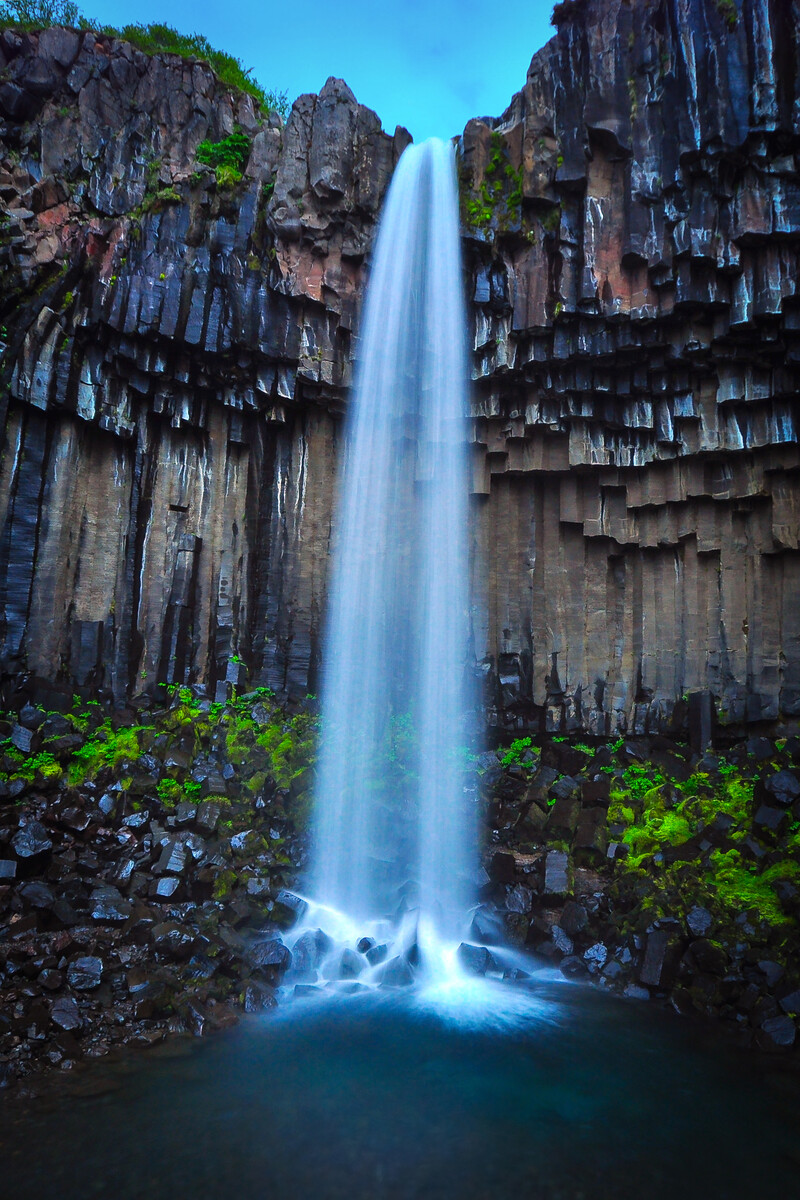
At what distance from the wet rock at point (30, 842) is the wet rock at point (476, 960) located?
20.5 feet

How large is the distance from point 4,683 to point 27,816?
3.21m

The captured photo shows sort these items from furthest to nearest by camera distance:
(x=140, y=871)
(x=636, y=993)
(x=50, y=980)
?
(x=140, y=871)
(x=636, y=993)
(x=50, y=980)

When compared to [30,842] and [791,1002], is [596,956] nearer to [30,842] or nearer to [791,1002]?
[791,1002]

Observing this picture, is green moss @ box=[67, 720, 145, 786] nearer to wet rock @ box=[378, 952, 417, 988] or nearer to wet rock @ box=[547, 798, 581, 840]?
wet rock @ box=[378, 952, 417, 988]

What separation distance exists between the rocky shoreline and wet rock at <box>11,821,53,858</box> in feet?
0.10

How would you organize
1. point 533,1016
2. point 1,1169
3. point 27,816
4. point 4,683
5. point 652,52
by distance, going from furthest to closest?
point 652,52 < point 4,683 < point 27,816 < point 533,1016 < point 1,1169

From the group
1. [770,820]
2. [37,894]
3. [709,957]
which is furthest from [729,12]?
[37,894]

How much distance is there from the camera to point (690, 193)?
14.3 m

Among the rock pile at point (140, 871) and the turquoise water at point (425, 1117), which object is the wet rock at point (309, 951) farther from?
the turquoise water at point (425, 1117)

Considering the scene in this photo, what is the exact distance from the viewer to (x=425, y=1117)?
23.0ft

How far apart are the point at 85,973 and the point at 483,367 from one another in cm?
1300

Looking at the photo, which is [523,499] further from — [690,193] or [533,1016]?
[533,1016]

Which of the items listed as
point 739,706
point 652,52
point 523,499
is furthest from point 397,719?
point 652,52

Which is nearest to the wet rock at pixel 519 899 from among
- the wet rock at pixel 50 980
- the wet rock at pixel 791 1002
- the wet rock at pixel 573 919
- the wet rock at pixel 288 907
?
the wet rock at pixel 573 919
